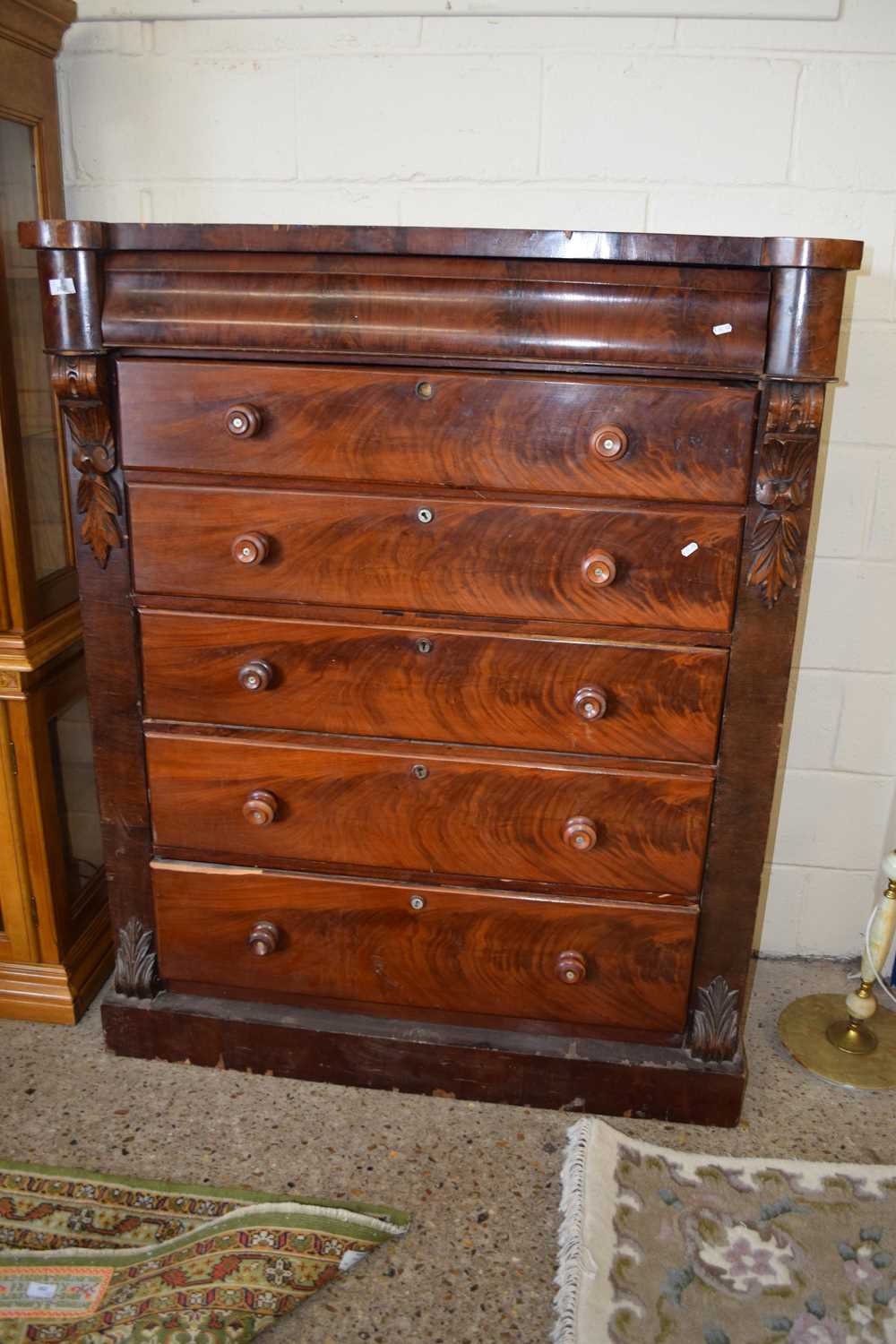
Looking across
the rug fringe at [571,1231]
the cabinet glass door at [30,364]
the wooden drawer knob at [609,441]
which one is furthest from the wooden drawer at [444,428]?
the rug fringe at [571,1231]

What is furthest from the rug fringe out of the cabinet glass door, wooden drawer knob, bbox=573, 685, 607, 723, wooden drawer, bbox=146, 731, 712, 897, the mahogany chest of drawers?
the cabinet glass door

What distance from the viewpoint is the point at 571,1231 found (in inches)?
62.8

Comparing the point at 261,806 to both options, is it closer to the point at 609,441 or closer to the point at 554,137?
the point at 609,441

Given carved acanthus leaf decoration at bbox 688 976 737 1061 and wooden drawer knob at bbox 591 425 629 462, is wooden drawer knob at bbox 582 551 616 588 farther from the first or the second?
carved acanthus leaf decoration at bbox 688 976 737 1061

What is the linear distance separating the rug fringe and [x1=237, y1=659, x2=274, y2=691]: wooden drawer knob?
918 mm

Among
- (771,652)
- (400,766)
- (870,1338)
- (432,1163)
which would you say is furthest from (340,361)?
(870,1338)

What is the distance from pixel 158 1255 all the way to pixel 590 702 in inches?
41.4

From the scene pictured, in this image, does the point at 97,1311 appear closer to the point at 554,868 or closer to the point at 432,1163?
the point at 432,1163

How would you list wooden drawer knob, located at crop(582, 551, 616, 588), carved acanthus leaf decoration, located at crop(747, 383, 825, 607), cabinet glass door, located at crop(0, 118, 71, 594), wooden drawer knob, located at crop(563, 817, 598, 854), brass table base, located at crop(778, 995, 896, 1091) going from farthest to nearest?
brass table base, located at crop(778, 995, 896, 1091) < cabinet glass door, located at crop(0, 118, 71, 594) < wooden drawer knob, located at crop(563, 817, 598, 854) < wooden drawer knob, located at crop(582, 551, 616, 588) < carved acanthus leaf decoration, located at crop(747, 383, 825, 607)

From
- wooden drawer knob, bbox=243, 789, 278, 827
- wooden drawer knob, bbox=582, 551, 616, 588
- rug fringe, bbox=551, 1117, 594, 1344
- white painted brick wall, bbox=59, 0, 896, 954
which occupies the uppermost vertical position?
white painted brick wall, bbox=59, 0, 896, 954

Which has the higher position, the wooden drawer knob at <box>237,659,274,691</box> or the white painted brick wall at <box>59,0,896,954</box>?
the white painted brick wall at <box>59,0,896,954</box>

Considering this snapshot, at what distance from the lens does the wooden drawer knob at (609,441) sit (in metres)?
1.48

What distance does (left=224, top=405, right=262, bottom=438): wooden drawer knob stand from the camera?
5.08ft

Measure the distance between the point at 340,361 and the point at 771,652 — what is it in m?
0.77
